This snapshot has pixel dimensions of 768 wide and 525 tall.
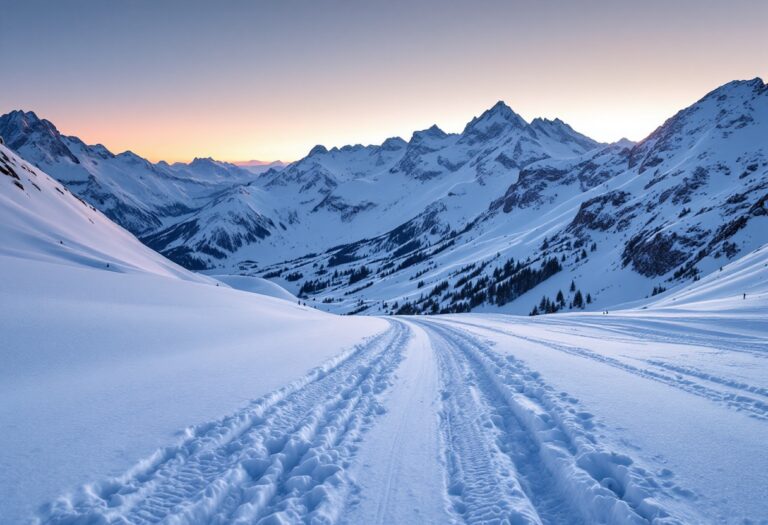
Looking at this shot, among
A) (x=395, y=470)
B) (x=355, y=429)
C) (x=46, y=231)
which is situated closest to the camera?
(x=395, y=470)

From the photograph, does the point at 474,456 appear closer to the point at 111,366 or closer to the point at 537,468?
the point at 537,468

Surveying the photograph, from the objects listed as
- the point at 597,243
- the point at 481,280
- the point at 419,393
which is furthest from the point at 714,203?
the point at 419,393

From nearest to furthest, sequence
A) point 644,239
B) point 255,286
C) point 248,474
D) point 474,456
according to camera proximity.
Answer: point 248,474 → point 474,456 → point 644,239 → point 255,286

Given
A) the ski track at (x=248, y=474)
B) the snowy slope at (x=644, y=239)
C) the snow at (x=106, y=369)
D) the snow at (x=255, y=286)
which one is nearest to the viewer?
the ski track at (x=248, y=474)

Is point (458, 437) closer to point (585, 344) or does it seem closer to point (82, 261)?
point (585, 344)

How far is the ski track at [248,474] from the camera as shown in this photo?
435 centimetres

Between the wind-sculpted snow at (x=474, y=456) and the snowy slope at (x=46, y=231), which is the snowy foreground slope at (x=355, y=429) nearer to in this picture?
the wind-sculpted snow at (x=474, y=456)

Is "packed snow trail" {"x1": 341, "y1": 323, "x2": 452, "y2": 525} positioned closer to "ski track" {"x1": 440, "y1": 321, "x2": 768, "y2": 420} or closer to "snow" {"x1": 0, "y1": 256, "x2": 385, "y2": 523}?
"snow" {"x1": 0, "y1": 256, "x2": 385, "y2": 523}

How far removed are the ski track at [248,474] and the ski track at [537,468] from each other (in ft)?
5.68

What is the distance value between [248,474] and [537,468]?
431 centimetres

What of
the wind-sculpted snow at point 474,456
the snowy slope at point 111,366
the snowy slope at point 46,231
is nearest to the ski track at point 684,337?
the wind-sculpted snow at point 474,456

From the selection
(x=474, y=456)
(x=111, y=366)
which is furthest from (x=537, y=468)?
(x=111, y=366)

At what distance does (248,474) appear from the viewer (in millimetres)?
5441

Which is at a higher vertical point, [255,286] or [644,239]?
[644,239]
